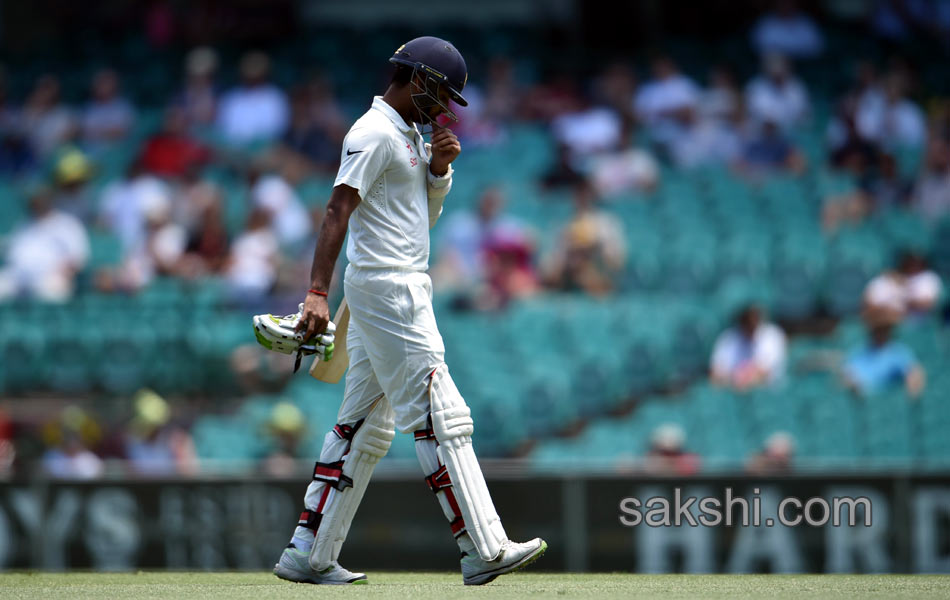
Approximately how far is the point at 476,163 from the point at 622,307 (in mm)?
2711

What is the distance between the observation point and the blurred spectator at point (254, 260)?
10127mm

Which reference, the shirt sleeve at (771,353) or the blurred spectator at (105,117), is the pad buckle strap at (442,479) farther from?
the blurred spectator at (105,117)

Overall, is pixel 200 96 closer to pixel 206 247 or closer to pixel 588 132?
pixel 206 247

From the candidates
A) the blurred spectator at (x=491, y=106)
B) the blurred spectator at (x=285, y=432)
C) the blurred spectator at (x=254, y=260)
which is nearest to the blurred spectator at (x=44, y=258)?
the blurred spectator at (x=254, y=260)

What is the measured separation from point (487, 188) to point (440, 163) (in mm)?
6516

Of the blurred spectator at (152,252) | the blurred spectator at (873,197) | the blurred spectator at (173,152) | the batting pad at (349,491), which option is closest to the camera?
the batting pad at (349,491)

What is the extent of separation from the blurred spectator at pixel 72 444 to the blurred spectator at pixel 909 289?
5.51 metres

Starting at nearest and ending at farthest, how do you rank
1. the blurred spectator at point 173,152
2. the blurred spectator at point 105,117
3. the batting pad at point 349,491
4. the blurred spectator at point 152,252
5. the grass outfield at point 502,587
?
the grass outfield at point 502,587 < the batting pad at point 349,491 < the blurred spectator at point 152,252 < the blurred spectator at point 173,152 < the blurred spectator at point 105,117

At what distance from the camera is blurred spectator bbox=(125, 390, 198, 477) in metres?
8.91

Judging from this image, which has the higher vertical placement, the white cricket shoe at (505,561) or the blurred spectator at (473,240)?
the blurred spectator at (473,240)

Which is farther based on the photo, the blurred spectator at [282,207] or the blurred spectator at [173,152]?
the blurred spectator at [173,152]

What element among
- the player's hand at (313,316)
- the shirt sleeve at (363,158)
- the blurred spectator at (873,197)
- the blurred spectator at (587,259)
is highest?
the shirt sleeve at (363,158)

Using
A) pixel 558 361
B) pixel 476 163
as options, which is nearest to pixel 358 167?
pixel 558 361

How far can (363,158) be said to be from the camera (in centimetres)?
442
